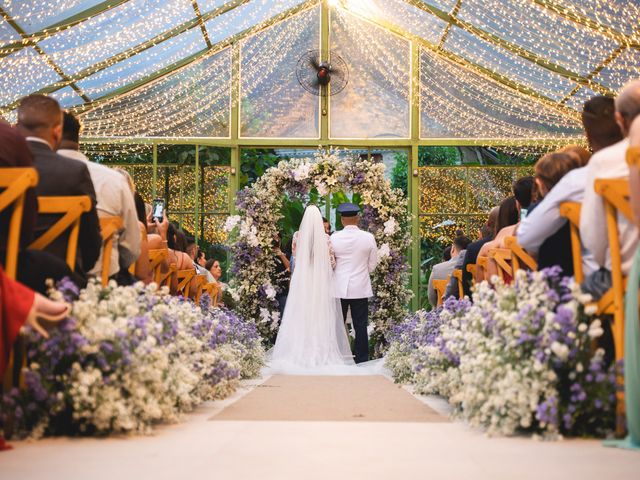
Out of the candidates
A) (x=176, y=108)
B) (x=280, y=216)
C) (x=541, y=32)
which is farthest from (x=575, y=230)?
(x=176, y=108)

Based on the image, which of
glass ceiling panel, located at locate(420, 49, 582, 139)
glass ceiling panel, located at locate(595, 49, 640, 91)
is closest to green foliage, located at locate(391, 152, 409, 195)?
glass ceiling panel, located at locate(420, 49, 582, 139)

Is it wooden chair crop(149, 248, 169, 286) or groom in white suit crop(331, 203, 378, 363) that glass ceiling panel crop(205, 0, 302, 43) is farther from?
wooden chair crop(149, 248, 169, 286)

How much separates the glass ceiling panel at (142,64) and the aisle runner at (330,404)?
6.18 metres

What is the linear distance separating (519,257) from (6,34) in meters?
6.91

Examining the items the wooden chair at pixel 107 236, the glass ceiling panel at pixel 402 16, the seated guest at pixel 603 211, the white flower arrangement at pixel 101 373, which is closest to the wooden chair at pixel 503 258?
the seated guest at pixel 603 211

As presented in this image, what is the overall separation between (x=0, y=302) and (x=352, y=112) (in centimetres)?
1082

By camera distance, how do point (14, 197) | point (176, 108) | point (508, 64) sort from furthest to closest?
point (176, 108) → point (508, 64) → point (14, 197)

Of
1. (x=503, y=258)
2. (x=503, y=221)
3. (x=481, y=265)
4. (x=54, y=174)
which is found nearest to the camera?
(x=54, y=174)

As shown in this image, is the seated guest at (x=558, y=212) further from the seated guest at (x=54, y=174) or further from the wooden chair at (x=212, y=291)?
the wooden chair at (x=212, y=291)

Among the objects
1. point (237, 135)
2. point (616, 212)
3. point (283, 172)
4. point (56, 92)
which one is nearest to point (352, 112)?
point (237, 135)

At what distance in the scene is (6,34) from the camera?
977 cm

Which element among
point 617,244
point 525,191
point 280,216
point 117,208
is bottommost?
point 617,244

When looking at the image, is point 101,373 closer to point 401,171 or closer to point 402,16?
point 402,16

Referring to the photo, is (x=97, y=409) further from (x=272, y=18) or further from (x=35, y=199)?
(x=272, y=18)
